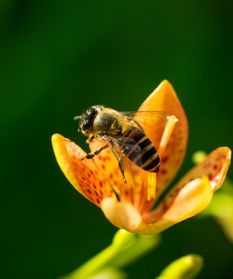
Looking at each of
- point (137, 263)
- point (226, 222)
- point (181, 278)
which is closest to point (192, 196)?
point (181, 278)

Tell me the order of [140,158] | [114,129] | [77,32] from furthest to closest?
1. [77,32]
2. [114,129]
3. [140,158]

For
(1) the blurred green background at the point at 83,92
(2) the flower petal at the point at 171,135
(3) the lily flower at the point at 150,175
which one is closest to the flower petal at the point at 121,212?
(3) the lily flower at the point at 150,175

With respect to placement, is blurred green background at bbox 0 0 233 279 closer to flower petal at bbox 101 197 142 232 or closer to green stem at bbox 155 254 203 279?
green stem at bbox 155 254 203 279

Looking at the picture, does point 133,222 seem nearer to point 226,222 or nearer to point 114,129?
point 114,129

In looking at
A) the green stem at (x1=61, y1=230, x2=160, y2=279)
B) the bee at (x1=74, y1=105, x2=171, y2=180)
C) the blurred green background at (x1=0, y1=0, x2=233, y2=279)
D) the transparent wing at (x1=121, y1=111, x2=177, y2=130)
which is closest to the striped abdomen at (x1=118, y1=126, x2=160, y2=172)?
the bee at (x1=74, y1=105, x2=171, y2=180)

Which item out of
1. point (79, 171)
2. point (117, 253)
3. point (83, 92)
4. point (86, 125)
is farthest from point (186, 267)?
point (83, 92)

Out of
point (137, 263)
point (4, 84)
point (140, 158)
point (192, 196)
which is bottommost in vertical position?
point (137, 263)

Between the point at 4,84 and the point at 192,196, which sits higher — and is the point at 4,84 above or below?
above

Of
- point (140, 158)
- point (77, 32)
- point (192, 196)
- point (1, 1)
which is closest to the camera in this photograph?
point (192, 196)
